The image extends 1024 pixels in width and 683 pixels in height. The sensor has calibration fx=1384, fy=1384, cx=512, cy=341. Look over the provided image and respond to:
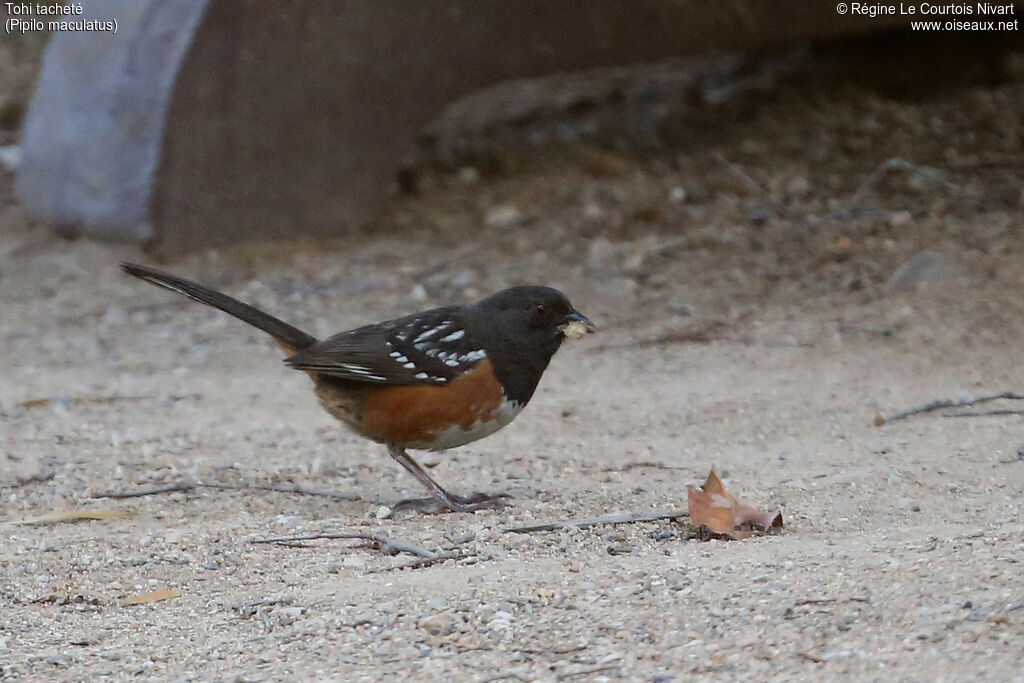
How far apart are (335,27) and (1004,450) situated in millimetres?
4653

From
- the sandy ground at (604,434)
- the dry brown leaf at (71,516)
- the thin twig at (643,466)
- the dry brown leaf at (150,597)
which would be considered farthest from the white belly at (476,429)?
the dry brown leaf at (150,597)

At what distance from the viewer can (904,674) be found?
2471mm

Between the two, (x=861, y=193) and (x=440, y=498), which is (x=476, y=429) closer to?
(x=440, y=498)

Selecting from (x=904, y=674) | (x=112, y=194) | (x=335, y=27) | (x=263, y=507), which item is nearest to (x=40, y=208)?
(x=112, y=194)

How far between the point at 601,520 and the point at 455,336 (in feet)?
2.85

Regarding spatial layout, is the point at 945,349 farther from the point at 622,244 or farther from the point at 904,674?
the point at 904,674

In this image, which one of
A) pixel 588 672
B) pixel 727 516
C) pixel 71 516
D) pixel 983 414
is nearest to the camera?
pixel 588 672

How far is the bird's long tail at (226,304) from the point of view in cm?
449

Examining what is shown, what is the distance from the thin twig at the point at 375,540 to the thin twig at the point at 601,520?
0.31m

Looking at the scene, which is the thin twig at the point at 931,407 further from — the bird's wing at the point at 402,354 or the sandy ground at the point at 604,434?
the bird's wing at the point at 402,354

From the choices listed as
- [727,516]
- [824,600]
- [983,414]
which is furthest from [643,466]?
[824,600]

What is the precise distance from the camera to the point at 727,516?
3.59 meters

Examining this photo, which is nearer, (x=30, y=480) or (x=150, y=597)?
(x=150, y=597)

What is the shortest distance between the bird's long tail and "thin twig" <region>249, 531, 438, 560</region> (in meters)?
1.04
